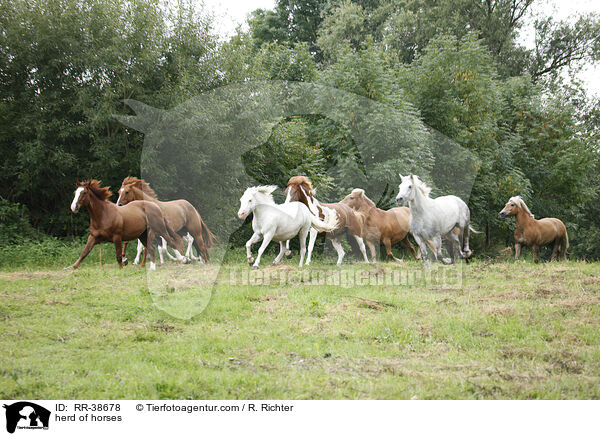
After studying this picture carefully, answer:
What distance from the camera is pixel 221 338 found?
6266 mm

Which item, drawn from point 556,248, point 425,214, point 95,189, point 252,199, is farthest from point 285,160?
point 556,248

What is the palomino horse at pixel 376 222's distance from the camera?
47.8 feet

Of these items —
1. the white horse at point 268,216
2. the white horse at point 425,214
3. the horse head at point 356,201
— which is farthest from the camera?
the horse head at point 356,201

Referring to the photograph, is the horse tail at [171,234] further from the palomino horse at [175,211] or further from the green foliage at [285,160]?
the green foliage at [285,160]

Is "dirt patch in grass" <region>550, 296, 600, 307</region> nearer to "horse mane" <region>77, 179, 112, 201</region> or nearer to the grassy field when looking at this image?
the grassy field

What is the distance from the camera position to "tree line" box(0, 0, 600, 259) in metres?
14.6

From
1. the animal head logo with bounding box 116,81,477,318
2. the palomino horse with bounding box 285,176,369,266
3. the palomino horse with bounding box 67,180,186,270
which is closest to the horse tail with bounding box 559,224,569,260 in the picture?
the animal head logo with bounding box 116,81,477,318

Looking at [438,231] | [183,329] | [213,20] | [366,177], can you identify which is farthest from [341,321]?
[213,20]

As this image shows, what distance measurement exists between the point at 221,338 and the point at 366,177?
13287 mm

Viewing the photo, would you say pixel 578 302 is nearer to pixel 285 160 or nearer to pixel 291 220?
pixel 291 220

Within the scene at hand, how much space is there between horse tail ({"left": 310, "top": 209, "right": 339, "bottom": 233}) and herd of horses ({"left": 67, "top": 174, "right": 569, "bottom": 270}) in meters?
0.02

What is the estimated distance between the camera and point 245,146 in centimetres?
1716

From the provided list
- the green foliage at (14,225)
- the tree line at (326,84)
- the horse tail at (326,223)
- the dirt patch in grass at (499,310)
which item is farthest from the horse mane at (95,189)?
the dirt patch in grass at (499,310)
